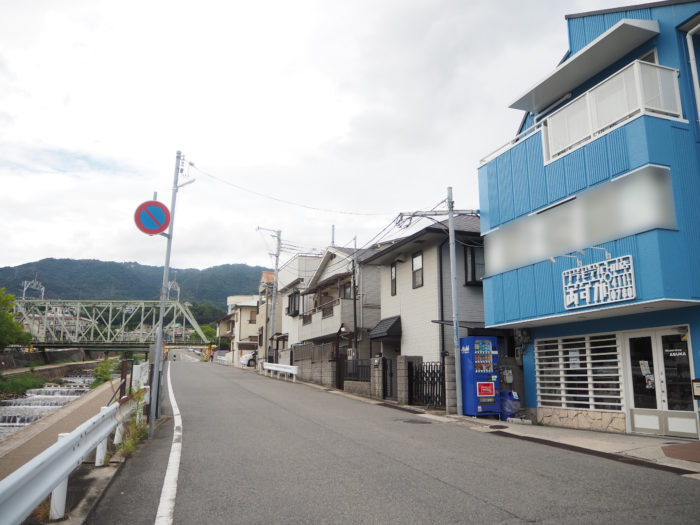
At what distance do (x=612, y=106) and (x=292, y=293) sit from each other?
32456mm

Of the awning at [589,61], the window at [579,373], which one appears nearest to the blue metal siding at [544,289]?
the window at [579,373]

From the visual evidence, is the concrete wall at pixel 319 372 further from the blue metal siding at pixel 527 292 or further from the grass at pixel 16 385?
the grass at pixel 16 385

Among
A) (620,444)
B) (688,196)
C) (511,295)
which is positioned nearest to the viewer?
(620,444)

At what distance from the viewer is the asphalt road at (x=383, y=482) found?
5.25 m

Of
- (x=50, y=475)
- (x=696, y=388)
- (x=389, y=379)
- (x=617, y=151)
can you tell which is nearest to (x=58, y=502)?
(x=50, y=475)

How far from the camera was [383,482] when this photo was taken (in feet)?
21.5

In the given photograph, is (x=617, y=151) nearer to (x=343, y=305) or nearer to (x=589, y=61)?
(x=589, y=61)

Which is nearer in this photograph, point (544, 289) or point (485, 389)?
point (544, 289)

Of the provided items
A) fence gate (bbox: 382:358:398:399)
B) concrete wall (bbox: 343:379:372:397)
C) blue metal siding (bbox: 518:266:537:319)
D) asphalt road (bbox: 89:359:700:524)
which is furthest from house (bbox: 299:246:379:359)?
asphalt road (bbox: 89:359:700:524)

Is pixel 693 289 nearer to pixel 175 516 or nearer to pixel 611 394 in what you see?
pixel 611 394

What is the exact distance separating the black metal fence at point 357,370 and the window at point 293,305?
52.2 ft

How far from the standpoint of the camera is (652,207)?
11008 mm

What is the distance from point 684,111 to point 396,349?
16.8 meters

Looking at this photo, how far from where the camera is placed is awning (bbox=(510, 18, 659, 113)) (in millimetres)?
11906
